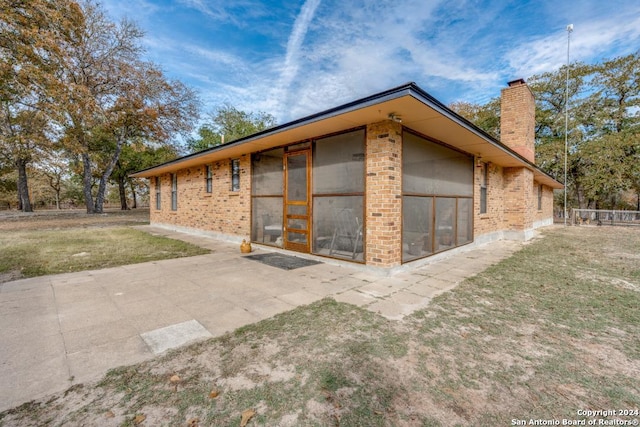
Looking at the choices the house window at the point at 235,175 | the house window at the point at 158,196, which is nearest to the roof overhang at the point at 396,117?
the house window at the point at 235,175

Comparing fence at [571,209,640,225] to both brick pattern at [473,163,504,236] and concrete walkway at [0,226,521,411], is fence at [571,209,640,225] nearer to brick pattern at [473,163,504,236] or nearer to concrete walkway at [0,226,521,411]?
brick pattern at [473,163,504,236]

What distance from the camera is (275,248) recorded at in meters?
6.89

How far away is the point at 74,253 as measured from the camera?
21.0 feet

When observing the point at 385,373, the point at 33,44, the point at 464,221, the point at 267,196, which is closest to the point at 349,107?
the point at 385,373

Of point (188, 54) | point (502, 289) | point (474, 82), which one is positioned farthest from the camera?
point (474, 82)

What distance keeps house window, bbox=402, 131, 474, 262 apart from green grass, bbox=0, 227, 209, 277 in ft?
16.8

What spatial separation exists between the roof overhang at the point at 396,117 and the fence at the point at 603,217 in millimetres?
13281

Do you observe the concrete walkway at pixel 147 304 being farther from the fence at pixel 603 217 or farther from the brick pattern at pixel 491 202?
the fence at pixel 603 217

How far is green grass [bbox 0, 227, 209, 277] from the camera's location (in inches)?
202

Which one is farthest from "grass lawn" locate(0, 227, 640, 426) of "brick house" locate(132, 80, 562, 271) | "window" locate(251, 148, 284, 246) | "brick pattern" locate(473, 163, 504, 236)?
"brick pattern" locate(473, 163, 504, 236)

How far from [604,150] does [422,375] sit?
23.5m

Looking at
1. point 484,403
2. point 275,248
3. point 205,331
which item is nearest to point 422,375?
point 484,403

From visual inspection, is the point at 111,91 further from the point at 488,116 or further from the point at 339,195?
the point at 488,116

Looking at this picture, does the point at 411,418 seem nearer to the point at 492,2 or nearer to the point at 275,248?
the point at 275,248
